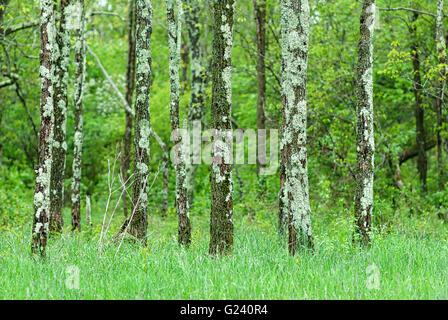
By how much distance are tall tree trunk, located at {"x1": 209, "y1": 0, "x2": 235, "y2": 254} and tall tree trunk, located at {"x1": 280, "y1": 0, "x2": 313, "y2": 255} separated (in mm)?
1118

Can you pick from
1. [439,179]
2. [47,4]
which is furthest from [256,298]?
[439,179]

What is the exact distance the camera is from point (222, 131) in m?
8.60

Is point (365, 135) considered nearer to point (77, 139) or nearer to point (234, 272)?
Answer: point (234, 272)

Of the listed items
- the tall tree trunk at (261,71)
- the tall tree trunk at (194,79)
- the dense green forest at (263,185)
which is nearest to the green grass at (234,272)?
the dense green forest at (263,185)

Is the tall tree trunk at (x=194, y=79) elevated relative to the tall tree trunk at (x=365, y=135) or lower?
elevated

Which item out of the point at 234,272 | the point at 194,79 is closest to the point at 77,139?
the point at 194,79

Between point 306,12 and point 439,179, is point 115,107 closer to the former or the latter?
point 439,179

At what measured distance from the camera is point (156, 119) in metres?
23.4

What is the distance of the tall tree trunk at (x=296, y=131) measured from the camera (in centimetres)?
897

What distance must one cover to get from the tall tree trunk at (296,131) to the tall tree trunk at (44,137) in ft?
13.2

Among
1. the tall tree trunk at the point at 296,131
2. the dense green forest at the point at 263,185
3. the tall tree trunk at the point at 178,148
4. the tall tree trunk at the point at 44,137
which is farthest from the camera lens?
the tall tree trunk at the point at 178,148

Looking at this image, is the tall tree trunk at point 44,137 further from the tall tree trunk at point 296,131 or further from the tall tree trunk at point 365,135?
the tall tree trunk at point 365,135

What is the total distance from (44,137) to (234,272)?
379 centimetres

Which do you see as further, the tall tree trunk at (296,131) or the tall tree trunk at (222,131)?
the tall tree trunk at (296,131)
